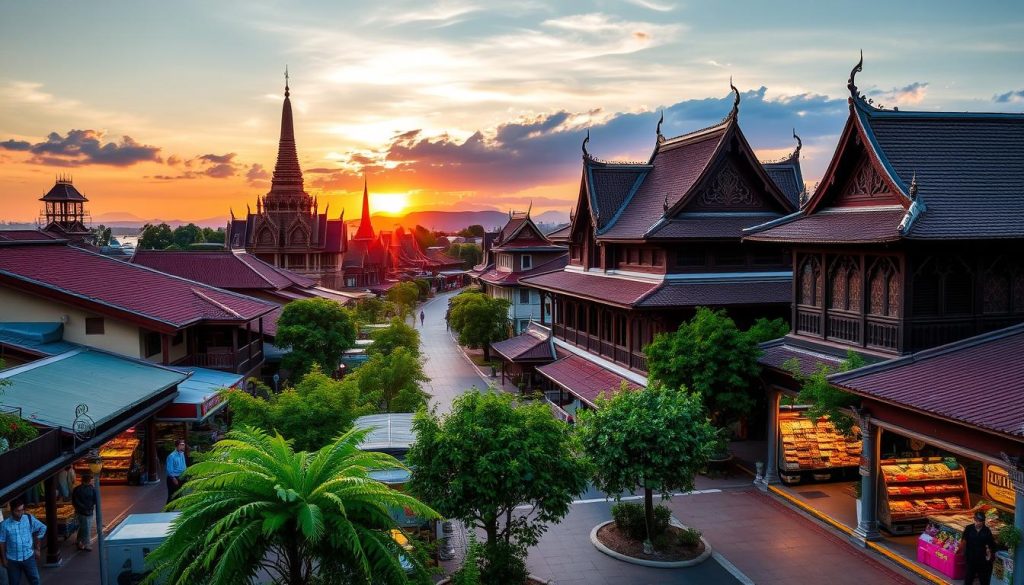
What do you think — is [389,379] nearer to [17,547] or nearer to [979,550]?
[17,547]

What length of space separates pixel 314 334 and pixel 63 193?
246 feet

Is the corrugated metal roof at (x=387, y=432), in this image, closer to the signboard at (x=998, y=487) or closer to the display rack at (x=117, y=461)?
the display rack at (x=117, y=461)

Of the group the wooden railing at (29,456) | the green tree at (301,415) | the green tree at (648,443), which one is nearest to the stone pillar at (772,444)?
the green tree at (648,443)

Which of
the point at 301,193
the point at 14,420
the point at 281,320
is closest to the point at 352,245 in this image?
the point at 301,193

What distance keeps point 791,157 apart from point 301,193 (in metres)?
68.9

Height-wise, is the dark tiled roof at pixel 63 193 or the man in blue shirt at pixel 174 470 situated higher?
the dark tiled roof at pixel 63 193

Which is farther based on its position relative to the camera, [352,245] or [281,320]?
[352,245]

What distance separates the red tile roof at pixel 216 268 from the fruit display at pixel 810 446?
34601 millimetres

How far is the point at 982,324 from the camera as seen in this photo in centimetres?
1952

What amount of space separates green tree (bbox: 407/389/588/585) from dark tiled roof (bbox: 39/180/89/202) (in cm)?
9311

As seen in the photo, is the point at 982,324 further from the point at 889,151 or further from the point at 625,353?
the point at 625,353

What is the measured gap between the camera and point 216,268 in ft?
161

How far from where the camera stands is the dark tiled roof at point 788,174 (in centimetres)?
3509

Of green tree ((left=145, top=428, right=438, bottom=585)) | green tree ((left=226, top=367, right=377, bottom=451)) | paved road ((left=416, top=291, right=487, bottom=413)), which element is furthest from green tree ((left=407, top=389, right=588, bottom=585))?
paved road ((left=416, top=291, right=487, bottom=413))
